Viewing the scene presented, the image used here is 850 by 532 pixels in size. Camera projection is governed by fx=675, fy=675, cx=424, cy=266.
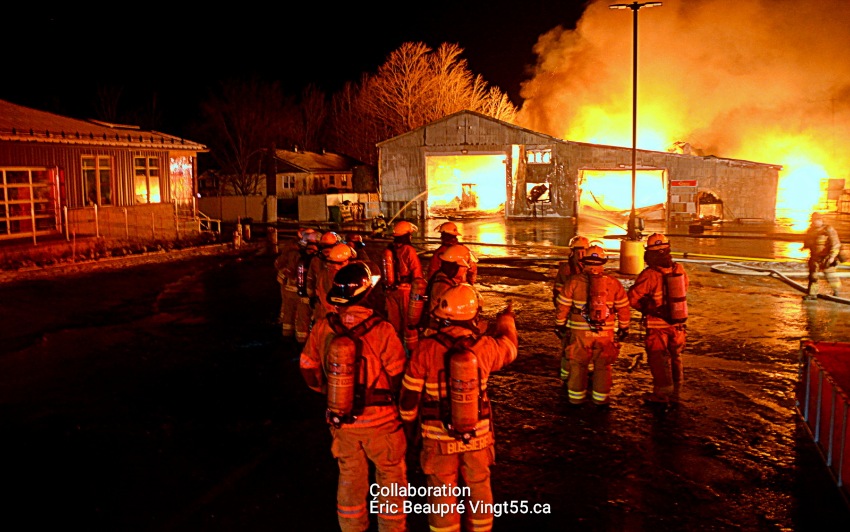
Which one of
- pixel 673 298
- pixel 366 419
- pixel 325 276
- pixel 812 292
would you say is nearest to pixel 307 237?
pixel 325 276

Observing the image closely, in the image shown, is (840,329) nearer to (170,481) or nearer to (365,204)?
(170,481)

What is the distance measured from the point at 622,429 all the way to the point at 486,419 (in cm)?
272

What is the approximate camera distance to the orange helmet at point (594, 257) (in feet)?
21.5

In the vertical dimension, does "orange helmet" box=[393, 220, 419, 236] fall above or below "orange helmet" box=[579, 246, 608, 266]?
above

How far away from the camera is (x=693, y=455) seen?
5801mm

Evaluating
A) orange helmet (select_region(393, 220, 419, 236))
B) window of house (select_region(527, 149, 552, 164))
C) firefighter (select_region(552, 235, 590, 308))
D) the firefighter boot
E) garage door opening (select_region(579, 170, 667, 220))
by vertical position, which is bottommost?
the firefighter boot

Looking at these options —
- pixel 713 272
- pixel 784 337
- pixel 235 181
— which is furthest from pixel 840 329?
pixel 235 181

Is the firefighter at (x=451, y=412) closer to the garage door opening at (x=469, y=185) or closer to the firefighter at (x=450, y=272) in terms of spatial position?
the firefighter at (x=450, y=272)

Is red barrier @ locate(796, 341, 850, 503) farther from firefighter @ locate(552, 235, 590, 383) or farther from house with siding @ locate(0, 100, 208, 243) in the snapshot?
house with siding @ locate(0, 100, 208, 243)

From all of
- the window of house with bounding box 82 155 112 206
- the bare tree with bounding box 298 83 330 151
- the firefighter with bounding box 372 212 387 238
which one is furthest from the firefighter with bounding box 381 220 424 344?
the bare tree with bounding box 298 83 330 151

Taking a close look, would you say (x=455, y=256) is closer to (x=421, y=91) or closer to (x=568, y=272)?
(x=568, y=272)

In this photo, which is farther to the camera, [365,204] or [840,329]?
[365,204]

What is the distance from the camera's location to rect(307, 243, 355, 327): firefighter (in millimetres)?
6035

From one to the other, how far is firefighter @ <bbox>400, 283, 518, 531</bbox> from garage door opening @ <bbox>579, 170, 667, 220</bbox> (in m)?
32.6
